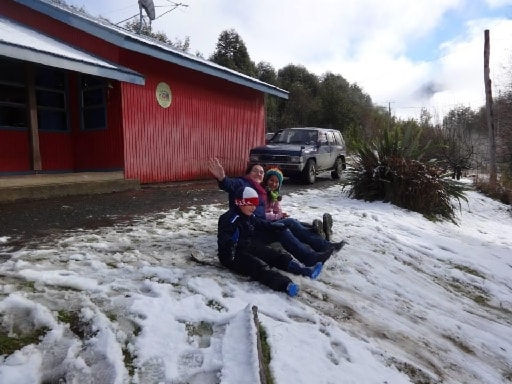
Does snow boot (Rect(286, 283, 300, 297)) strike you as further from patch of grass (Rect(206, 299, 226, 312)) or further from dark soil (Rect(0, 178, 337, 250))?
dark soil (Rect(0, 178, 337, 250))

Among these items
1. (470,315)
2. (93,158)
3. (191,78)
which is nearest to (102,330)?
(470,315)

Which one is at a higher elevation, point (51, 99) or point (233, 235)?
point (51, 99)

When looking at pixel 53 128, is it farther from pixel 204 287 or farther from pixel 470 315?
pixel 470 315

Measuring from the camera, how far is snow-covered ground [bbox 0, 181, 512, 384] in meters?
2.41

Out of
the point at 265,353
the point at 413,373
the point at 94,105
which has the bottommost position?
the point at 413,373

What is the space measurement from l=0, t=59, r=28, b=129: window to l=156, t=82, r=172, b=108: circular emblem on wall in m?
2.99

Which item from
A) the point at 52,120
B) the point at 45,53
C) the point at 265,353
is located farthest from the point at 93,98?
the point at 265,353

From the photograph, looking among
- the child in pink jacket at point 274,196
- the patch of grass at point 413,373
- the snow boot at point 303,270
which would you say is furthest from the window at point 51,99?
the patch of grass at point 413,373

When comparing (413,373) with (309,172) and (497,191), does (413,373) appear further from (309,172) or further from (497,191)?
(497,191)

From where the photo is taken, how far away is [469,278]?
5512mm

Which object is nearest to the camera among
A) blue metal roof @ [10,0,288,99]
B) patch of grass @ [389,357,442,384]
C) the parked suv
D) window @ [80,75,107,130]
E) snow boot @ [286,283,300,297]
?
patch of grass @ [389,357,442,384]

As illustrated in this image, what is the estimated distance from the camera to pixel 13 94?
8.89 m

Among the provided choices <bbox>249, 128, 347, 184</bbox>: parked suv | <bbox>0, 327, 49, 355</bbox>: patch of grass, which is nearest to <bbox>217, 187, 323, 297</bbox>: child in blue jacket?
<bbox>0, 327, 49, 355</bbox>: patch of grass

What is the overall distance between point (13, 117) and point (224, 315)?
8159mm
